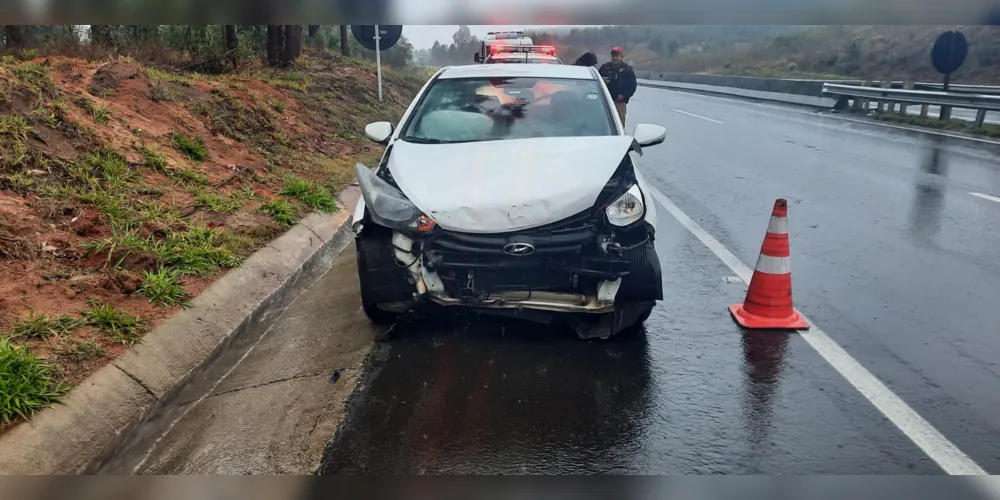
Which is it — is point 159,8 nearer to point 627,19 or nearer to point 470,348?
point 627,19

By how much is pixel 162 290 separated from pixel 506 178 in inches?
95.3

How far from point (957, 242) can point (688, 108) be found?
61.9 ft

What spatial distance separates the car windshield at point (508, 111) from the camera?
16.9 feet

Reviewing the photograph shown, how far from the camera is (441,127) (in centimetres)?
528

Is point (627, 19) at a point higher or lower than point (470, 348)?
higher

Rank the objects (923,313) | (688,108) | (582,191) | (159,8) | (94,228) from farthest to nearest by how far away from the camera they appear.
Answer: (688,108)
(94,228)
(923,313)
(582,191)
(159,8)

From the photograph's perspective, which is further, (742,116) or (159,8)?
(742,116)

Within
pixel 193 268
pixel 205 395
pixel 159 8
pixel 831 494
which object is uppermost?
pixel 159 8

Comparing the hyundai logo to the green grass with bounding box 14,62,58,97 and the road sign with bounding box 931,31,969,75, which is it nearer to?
the road sign with bounding box 931,31,969,75

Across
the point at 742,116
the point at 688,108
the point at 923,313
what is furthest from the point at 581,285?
the point at 688,108

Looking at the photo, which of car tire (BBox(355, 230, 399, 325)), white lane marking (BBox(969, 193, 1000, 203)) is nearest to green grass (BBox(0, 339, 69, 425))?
car tire (BBox(355, 230, 399, 325))

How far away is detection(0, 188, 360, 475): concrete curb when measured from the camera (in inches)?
124

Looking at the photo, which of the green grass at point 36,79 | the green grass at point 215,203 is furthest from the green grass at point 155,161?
the green grass at point 36,79

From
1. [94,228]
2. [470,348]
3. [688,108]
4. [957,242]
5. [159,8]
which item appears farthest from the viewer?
[688,108]
